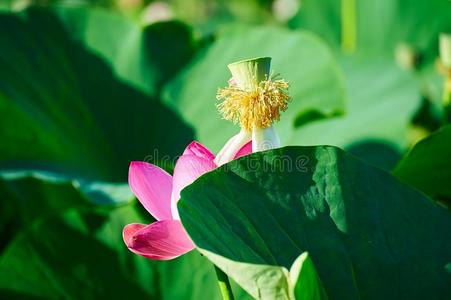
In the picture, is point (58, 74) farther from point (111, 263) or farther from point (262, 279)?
point (262, 279)

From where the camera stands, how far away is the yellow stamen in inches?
30.8

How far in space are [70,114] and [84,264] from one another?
492mm

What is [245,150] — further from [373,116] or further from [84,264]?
[373,116]

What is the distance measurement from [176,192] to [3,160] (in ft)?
3.13

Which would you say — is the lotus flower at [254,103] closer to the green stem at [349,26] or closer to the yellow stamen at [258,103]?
the yellow stamen at [258,103]

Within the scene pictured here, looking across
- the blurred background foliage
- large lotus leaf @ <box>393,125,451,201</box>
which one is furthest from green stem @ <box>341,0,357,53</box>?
large lotus leaf @ <box>393,125,451,201</box>

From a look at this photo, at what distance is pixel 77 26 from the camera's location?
5.82ft

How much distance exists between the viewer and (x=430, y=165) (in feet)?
3.65

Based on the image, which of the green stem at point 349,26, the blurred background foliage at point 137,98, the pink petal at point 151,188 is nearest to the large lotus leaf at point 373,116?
the blurred background foliage at point 137,98

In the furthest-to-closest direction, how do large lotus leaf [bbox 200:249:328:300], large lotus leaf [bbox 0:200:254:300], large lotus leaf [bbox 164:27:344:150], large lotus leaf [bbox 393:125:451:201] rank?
large lotus leaf [bbox 164:27:344:150], large lotus leaf [bbox 0:200:254:300], large lotus leaf [bbox 393:125:451:201], large lotus leaf [bbox 200:249:328:300]

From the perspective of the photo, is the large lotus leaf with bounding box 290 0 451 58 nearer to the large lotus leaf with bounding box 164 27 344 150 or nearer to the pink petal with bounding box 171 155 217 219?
the large lotus leaf with bounding box 164 27 344 150

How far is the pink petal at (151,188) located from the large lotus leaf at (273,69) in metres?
0.73

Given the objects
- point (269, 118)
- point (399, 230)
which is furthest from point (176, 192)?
point (399, 230)

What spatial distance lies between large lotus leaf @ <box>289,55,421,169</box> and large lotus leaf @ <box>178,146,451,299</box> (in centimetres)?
68
